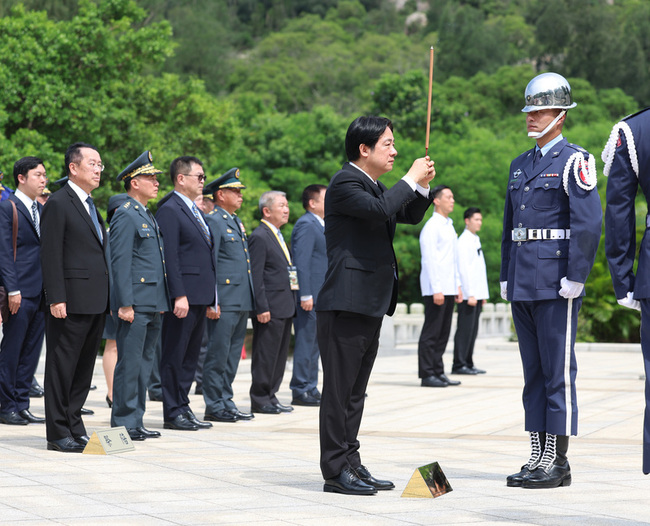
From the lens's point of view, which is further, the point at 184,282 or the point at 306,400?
the point at 306,400

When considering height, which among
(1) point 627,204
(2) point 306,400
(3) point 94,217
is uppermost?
(1) point 627,204

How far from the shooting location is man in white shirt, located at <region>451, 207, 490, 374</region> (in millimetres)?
12844

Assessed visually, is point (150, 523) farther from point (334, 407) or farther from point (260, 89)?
point (260, 89)

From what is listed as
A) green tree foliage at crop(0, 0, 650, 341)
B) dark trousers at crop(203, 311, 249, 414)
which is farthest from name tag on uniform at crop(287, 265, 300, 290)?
green tree foliage at crop(0, 0, 650, 341)

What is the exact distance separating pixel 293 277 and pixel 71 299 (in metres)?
3.32

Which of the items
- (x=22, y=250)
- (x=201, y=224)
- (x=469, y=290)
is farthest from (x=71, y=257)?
(x=469, y=290)

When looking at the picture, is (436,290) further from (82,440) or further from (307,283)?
(82,440)

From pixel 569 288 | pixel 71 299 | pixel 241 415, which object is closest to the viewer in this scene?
pixel 569 288

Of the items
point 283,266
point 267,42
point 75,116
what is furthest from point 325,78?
Result: point 283,266

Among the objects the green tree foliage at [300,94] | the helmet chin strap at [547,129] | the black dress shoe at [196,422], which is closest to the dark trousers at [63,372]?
the black dress shoe at [196,422]

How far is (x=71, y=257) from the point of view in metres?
6.83

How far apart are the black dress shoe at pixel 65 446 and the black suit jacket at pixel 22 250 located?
1997 millimetres

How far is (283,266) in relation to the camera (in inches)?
379

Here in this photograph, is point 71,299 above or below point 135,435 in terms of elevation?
above
